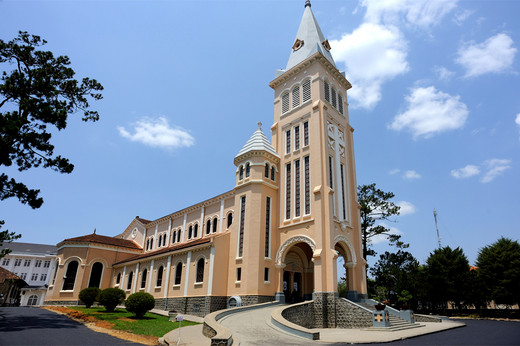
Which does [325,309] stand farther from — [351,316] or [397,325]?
[397,325]

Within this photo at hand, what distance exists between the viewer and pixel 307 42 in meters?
31.7

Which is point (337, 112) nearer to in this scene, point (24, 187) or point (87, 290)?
point (24, 187)

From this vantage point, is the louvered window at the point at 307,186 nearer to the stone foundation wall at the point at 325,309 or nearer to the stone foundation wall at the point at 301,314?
the stone foundation wall at the point at 325,309

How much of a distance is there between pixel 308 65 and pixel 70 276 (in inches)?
1330

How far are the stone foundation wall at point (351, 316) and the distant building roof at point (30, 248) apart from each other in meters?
78.1

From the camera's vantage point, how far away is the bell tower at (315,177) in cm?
2284

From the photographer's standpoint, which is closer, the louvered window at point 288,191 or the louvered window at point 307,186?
the louvered window at point 307,186

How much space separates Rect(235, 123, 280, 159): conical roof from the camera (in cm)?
2711

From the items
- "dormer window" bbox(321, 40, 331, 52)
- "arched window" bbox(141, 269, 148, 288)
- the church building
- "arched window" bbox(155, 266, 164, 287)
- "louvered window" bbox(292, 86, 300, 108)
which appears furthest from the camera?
"arched window" bbox(141, 269, 148, 288)

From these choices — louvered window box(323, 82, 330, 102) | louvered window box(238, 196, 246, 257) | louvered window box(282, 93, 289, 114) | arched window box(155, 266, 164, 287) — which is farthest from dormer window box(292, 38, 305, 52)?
arched window box(155, 266, 164, 287)

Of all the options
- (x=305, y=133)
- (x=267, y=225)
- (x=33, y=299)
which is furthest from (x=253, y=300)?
(x=33, y=299)

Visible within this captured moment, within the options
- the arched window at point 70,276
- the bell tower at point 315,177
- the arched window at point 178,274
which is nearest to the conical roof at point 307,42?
the bell tower at point 315,177

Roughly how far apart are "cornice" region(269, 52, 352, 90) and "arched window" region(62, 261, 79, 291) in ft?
97.0

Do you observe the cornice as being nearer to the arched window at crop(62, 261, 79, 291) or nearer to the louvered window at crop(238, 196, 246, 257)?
the louvered window at crop(238, 196, 246, 257)
